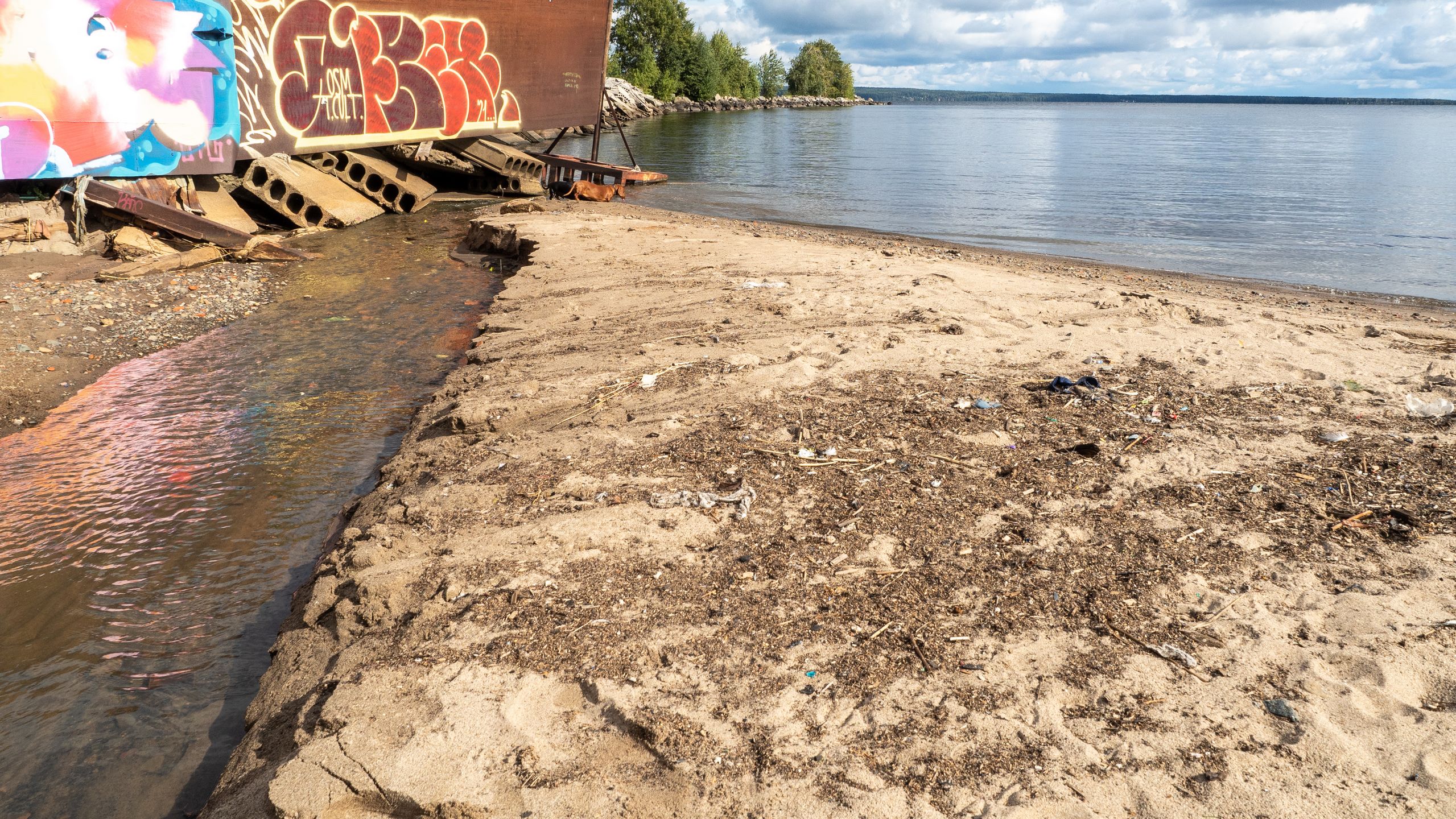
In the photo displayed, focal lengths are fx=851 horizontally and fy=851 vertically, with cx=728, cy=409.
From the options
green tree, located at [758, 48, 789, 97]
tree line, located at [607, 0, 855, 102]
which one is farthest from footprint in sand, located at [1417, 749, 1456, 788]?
green tree, located at [758, 48, 789, 97]

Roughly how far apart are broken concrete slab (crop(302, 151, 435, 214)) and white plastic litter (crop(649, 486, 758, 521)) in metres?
12.9

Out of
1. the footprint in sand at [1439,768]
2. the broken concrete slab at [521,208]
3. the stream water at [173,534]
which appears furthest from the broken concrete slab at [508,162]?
the footprint in sand at [1439,768]

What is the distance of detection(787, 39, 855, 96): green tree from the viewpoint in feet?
414

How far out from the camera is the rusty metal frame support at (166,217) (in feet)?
32.1

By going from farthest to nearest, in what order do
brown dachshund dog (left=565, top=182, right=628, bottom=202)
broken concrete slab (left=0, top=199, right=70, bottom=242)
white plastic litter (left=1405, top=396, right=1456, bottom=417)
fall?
brown dachshund dog (left=565, top=182, right=628, bottom=202) < broken concrete slab (left=0, top=199, right=70, bottom=242) < white plastic litter (left=1405, top=396, right=1456, bottom=417)

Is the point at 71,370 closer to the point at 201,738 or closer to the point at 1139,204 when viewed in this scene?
the point at 201,738

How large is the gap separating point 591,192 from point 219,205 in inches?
291

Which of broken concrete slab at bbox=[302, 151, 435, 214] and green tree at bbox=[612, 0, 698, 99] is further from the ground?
green tree at bbox=[612, 0, 698, 99]

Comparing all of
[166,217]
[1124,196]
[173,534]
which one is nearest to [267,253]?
[166,217]

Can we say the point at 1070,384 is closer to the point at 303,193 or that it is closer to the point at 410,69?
the point at 303,193

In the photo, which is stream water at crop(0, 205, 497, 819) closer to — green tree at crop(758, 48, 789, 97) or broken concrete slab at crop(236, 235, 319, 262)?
broken concrete slab at crop(236, 235, 319, 262)

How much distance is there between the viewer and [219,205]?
11.7 m

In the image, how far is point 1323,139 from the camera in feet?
177

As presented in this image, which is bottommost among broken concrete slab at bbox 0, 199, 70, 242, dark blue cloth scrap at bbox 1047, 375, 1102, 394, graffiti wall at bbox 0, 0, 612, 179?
dark blue cloth scrap at bbox 1047, 375, 1102, 394
